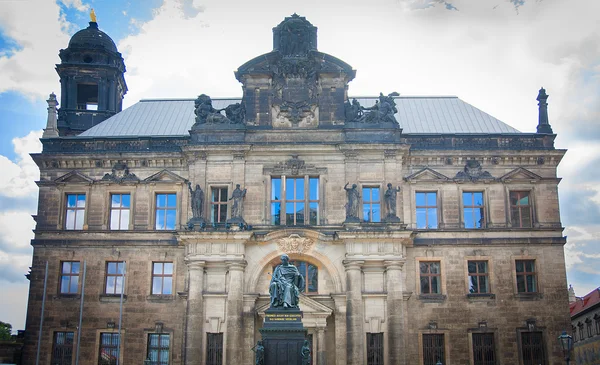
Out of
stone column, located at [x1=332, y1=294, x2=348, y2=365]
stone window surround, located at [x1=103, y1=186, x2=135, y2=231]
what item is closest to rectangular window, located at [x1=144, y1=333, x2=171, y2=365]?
stone window surround, located at [x1=103, y1=186, x2=135, y2=231]

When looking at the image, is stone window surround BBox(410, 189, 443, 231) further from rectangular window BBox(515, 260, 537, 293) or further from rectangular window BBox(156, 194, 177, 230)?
rectangular window BBox(156, 194, 177, 230)

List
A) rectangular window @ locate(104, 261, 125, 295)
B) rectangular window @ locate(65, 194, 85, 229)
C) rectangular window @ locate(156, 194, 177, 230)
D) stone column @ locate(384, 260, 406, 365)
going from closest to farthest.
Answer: stone column @ locate(384, 260, 406, 365)
rectangular window @ locate(104, 261, 125, 295)
rectangular window @ locate(156, 194, 177, 230)
rectangular window @ locate(65, 194, 85, 229)

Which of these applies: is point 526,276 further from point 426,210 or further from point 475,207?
point 426,210

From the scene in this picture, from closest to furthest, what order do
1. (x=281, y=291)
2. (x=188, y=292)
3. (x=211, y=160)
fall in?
1. (x=281, y=291)
2. (x=188, y=292)
3. (x=211, y=160)

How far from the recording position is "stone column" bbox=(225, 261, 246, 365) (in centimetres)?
3272

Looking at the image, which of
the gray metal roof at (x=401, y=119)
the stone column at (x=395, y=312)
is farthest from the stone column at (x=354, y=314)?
the gray metal roof at (x=401, y=119)

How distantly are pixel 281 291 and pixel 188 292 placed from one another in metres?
10.4

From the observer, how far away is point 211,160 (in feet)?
118

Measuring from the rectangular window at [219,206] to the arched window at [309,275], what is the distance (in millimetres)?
4182

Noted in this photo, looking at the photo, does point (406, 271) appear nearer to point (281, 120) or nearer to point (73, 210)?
point (281, 120)

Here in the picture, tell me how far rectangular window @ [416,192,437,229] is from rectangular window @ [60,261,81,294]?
17724 millimetres

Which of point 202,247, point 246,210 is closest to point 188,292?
point 202,247

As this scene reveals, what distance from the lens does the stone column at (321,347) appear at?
33438 mm

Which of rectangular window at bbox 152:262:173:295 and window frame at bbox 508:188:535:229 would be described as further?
window frame at bbox 508:188:535:229
